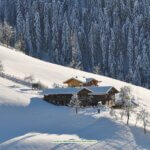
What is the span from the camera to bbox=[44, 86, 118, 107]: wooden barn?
9631cm

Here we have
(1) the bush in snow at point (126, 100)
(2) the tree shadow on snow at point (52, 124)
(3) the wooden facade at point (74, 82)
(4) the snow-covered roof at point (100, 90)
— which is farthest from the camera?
(3) the wooden facade at point (74, 82)

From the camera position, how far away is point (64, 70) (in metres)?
135

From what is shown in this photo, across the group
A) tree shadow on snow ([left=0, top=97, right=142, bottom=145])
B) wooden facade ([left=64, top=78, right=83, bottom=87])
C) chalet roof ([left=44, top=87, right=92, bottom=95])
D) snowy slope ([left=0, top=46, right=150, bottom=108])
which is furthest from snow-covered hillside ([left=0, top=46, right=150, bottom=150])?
snowy slope ([left=0, top=46, right=150, bottom=108])

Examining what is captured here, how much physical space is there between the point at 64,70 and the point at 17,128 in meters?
54.0

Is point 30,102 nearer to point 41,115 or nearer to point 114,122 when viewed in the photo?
point 41,115

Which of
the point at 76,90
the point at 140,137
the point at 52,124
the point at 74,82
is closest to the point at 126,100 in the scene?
the point at 76,90

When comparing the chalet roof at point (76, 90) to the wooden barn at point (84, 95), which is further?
the chalet roof at point (76, 90)

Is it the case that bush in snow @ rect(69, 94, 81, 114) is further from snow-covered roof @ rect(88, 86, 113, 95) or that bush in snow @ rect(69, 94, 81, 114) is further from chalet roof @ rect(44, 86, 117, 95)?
snow-covered roof @ rect(88, 86, 113, 95)

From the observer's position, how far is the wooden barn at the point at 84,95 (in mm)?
96312

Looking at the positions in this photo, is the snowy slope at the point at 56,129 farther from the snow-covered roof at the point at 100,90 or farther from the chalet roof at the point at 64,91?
the snow-covered roof at the point at 100,90

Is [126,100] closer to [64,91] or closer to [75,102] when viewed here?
[75,102]

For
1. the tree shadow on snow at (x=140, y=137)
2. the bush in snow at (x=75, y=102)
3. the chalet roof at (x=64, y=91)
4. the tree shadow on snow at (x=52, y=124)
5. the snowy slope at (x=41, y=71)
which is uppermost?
the snowy slope at (x=41, y=71)

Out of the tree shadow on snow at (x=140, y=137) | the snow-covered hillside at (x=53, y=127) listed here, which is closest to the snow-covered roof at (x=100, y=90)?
the snow-covered hillside at (x=53, y=127)

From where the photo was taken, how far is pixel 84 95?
98.0m
